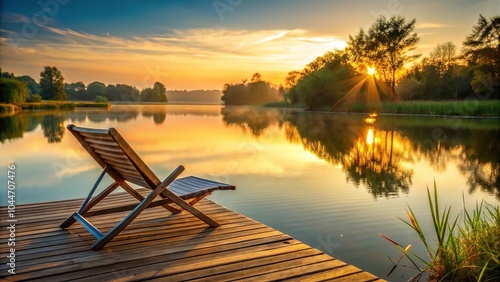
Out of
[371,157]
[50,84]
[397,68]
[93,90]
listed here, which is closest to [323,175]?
[371,157]

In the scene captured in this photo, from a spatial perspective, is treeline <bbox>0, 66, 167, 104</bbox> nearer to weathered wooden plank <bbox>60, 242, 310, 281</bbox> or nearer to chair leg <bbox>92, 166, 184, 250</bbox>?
chair leg <bbox>92, 166, 184, 250</bbox>

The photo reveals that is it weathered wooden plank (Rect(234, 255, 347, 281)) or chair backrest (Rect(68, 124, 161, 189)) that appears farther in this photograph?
chair backrest (Rect(68, 124, 161, 189))

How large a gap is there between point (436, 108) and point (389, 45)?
1803cm

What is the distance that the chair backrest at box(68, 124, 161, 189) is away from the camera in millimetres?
3283

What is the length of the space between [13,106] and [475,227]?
50128 millimetres

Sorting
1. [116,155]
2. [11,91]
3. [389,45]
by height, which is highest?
[389,45]

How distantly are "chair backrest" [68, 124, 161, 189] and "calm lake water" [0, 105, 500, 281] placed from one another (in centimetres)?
238

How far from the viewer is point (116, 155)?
3.51 metres

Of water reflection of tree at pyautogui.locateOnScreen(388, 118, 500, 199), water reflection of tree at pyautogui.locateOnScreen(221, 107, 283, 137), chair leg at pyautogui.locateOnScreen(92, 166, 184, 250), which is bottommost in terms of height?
water reflection of tree at pyautogui.locateOnScreen(221, 107, 283, 137)

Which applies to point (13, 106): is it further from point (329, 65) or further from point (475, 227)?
point (475, 227)

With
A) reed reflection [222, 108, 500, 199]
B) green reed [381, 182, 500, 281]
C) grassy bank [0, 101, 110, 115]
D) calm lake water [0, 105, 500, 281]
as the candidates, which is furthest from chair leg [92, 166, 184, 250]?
grassy bank [0, 101, 110, 115]

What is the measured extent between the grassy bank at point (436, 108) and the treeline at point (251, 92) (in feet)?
194

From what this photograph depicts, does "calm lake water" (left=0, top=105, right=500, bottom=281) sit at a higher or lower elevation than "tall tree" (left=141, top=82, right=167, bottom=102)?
lower

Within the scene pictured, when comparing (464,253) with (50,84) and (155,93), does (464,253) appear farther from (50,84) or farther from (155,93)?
(155,93)
